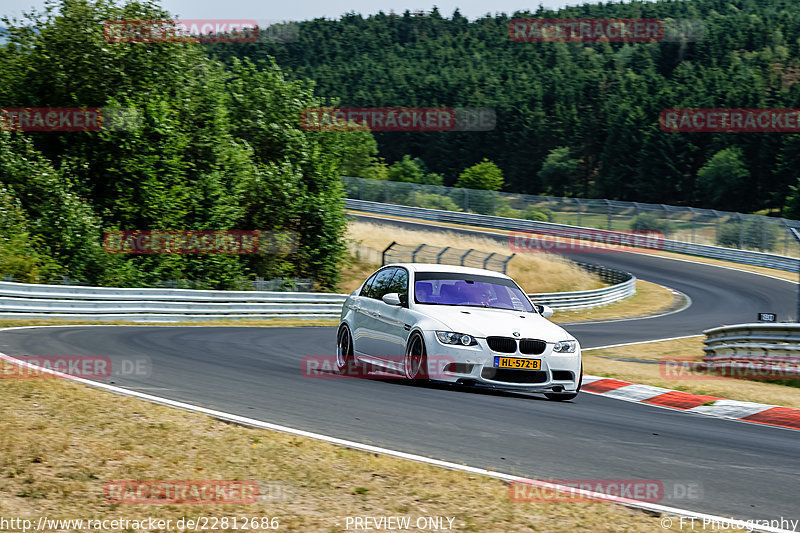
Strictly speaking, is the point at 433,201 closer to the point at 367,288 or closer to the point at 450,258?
the point at 450,258

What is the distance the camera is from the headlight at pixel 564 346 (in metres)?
9.86

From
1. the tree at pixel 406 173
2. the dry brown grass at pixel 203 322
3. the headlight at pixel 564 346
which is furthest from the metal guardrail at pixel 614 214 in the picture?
the headlight at pixel 564 346

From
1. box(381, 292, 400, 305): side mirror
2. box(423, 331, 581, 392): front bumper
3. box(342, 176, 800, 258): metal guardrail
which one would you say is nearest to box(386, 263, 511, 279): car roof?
box(381, 292, 400, 305): side mirror

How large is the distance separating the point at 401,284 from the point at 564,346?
2173mm

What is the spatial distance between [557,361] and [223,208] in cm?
2348

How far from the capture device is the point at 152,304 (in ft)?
74.4

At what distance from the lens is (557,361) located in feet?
32.3

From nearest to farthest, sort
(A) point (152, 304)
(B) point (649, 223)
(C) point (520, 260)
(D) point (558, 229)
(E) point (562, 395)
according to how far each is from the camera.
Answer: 1. (E) point (562, 395)
2. (A) point (152, 304)
3. (C) point (520, 260)
4. (B) point (649, 223)
5. (D) point (558, 229)

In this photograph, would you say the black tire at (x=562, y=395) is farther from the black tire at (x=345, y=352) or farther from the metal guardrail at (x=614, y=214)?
the metal guardrail at (x=614, y=214)

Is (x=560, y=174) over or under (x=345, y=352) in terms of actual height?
over

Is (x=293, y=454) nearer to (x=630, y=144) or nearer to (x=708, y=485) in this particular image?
(x=708, y=485)

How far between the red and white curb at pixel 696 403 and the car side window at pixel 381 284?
10.6 ft

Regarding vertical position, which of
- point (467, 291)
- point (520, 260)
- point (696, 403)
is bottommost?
point (520, 260)

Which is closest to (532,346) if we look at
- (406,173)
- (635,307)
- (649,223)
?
(635,307)
